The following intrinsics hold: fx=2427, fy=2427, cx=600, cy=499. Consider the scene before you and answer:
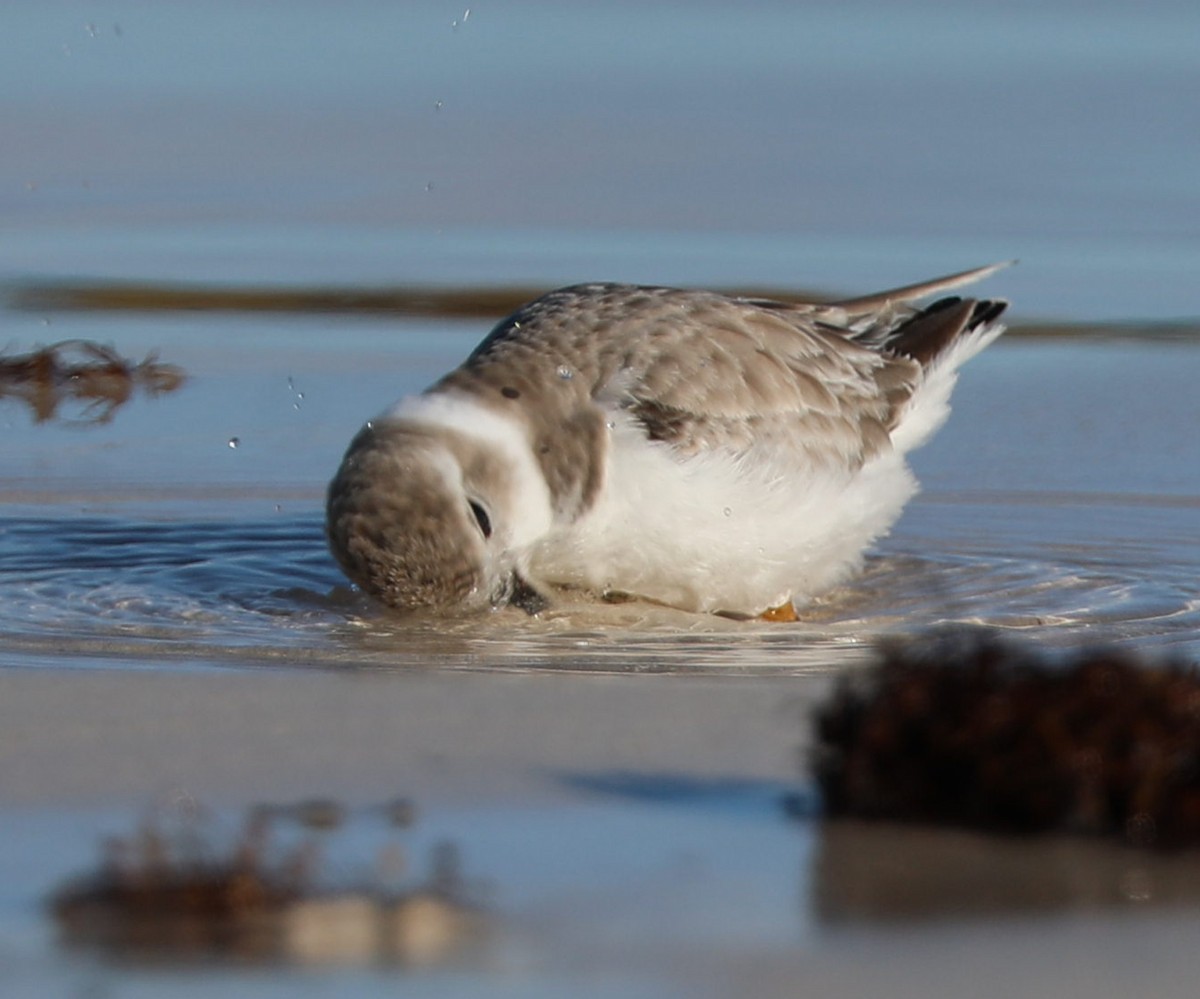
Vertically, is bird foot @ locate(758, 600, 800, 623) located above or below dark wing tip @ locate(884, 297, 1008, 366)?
below

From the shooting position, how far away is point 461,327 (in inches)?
380

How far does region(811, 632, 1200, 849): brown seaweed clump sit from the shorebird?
2376 mm

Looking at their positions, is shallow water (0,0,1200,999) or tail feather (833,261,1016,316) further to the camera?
tail feather (833,261,1016,316)

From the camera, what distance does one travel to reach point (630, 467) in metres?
5.98

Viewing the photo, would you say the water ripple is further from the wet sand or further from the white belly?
the wet sand

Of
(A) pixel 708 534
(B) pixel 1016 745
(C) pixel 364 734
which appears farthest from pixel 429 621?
(B) pixel 1016 745

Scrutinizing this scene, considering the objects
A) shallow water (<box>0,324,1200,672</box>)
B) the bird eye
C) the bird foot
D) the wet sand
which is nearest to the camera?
the wet sand

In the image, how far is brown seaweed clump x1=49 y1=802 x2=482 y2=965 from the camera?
289 centimetres

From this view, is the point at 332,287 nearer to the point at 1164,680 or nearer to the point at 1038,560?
the point at 1038,560

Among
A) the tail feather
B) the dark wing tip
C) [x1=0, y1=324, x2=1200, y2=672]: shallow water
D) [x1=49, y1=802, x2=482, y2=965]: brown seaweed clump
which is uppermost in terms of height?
the tail feather

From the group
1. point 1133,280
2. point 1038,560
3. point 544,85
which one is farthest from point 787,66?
point 1038,560

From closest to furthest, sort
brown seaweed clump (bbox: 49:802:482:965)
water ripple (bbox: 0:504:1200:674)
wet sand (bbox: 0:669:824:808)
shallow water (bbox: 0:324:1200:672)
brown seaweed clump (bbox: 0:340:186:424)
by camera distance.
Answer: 1. brown seaweed clump (bbox: 49:802:482:965)
2. wet sand (bbox: 0:669:824:808)
3. water ripple (bbox: 0:504:1200:674)
4. shallow water (bbox: 0:324:1200:672)
5. brown seaweed clump (bbox: 0:340:186:424)

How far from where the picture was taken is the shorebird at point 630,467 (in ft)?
18.9

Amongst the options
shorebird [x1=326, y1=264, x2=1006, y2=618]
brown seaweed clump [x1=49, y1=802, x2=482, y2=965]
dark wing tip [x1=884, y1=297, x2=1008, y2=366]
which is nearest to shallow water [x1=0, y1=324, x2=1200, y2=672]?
shorebird [x1=326, y1=264, x2=1006, y2=618]
